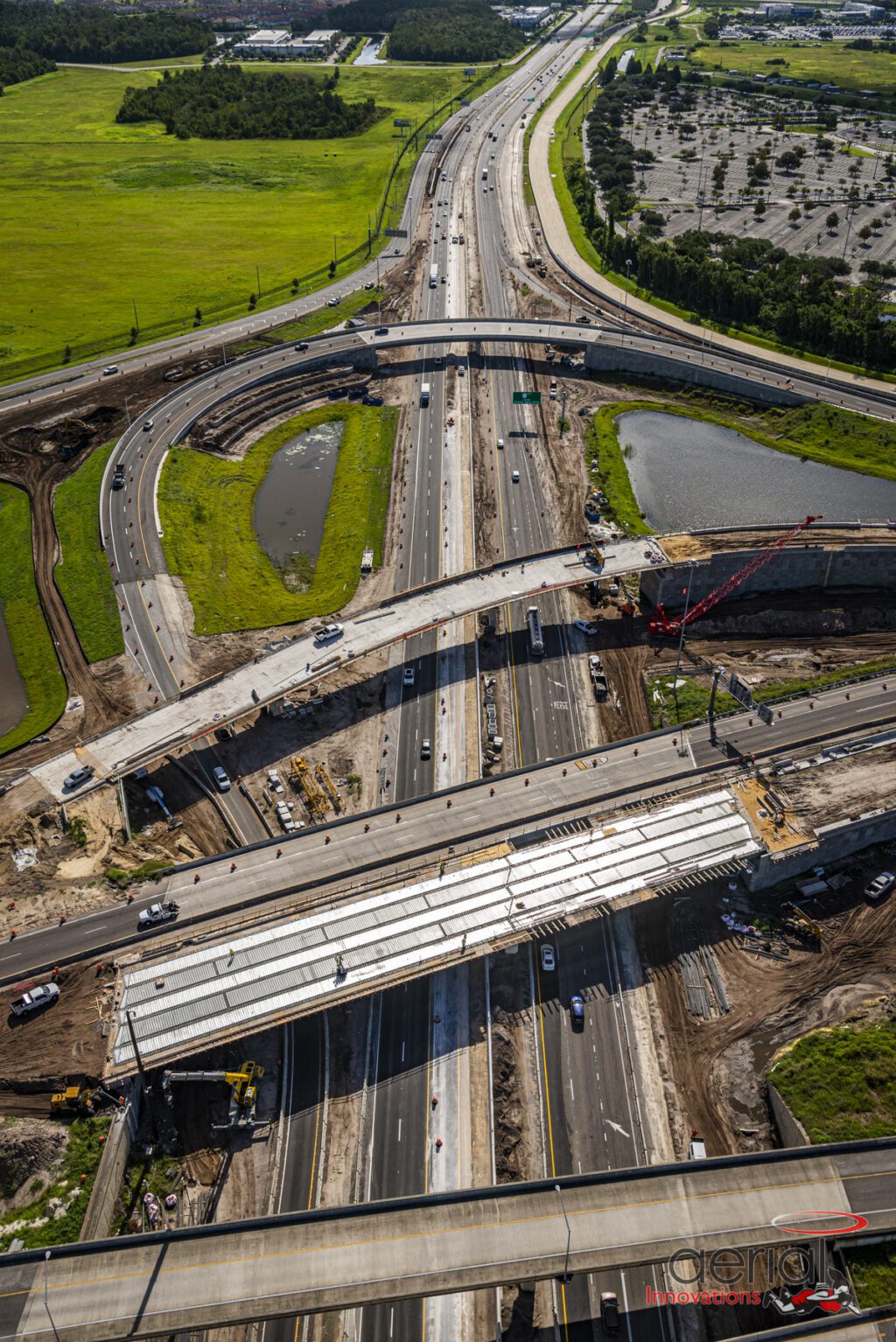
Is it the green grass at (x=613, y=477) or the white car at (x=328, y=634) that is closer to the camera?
the white car at (x=328, y=634)

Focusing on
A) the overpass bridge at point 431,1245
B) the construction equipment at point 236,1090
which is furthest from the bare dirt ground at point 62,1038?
the overpass bridge at point 431,1245

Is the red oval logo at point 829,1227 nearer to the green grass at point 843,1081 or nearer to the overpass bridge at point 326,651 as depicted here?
the green grass at point 843,1081

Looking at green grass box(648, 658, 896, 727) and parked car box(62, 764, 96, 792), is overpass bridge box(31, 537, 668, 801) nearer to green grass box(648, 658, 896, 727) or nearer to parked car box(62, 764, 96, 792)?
parked car box(62, 764, 96, 792)

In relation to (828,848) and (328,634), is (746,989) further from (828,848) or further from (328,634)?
(328,634)

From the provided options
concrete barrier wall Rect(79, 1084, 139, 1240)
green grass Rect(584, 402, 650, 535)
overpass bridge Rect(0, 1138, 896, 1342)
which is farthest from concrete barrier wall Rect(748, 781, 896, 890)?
concrete barrier wall Rect(79, 1084, 139, 1240)

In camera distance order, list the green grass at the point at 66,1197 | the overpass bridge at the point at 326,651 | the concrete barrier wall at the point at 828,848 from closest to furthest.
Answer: the green grass at the point at 66,1197
the concrete barrier wall at the point at 828,848
the overpass bridge at the point at 326,651

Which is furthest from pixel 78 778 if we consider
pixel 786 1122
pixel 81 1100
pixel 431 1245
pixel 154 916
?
pixel 786 1122

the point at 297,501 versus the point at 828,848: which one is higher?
the point at 297,501
